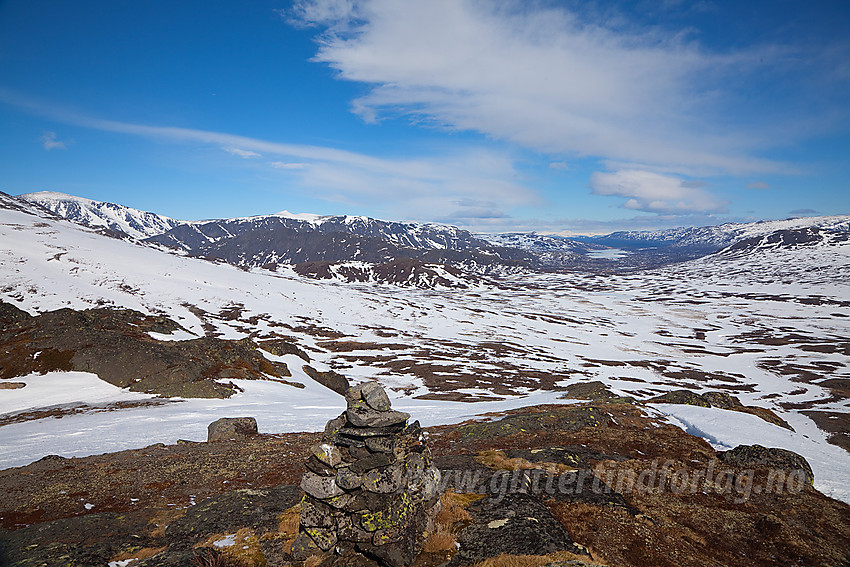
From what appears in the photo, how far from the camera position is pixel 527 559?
11.9 meters

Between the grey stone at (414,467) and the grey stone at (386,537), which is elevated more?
the grey stone at (414,467)

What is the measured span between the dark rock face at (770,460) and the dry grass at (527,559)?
14638 mm

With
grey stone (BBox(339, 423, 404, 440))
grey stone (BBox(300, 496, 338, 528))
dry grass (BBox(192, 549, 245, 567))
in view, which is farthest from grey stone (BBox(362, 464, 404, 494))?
dry grass (BBox(192, 549, 245, 567))

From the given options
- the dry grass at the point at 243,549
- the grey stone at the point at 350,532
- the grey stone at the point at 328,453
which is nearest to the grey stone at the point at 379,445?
the grey stone at the point at 328,453

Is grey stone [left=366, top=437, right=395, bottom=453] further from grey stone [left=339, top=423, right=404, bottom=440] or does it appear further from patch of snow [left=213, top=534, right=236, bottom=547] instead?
patch of snow [left=213, top=534, right=236, bottom=547]

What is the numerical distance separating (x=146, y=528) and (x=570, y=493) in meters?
17.2

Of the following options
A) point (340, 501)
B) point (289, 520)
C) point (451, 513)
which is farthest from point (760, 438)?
point (289, 520)

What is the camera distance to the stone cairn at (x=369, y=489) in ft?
41.3

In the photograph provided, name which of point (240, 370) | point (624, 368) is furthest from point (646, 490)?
point (624, 368)

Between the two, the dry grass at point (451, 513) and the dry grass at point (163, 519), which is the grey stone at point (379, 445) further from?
the dry grass at point (163, 519)

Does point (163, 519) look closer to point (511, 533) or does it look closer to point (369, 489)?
point (369, 489)

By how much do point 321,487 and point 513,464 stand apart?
432 inches

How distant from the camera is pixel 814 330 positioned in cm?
16262

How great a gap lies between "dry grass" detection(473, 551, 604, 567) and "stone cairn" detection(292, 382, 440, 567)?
2.50m
